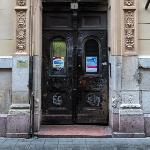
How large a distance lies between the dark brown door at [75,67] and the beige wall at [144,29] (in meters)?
1.22

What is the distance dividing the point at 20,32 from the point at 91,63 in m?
2.14

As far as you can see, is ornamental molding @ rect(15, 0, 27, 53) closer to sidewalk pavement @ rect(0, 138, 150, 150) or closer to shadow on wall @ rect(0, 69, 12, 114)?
shadow on wall @ rect(0, 69, 12, 114)

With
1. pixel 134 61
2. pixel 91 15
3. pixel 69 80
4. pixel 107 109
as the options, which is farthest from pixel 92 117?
pixel 91 15

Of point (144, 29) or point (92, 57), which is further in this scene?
point (92, 57)

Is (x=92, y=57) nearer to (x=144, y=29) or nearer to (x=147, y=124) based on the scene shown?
(x=144, y=29)

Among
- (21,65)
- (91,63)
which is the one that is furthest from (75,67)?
(21,65)

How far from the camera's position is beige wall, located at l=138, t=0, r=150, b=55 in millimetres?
10219

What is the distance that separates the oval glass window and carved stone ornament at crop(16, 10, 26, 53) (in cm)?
122

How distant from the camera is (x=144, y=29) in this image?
10227mm

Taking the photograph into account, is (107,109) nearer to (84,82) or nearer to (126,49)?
(84,82)

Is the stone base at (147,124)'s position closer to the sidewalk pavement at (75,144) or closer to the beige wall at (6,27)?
the sidewalk pavement at (75,144)

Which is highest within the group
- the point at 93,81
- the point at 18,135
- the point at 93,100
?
the point at 93,81

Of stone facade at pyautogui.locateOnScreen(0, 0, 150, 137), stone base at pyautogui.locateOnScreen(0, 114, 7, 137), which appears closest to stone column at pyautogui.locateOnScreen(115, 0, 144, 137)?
stone facade at pyautogui.locateOnScreen(0, 0, 150, 137)

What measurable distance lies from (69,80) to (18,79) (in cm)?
161
